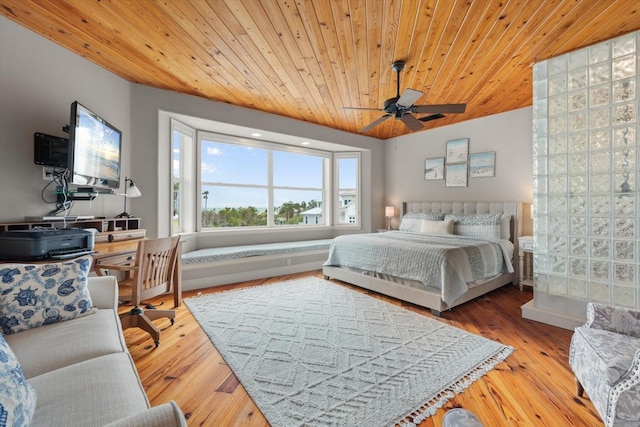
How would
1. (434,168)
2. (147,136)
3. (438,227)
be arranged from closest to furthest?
1. (147,136)
2. (438,227)
3. (434,168)

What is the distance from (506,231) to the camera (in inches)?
160

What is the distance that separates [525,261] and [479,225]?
0.73m

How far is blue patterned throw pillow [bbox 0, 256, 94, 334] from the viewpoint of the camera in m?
1.46

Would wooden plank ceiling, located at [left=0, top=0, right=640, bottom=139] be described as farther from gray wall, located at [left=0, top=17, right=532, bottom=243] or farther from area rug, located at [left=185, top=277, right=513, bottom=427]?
area rug, located at [left=185, top=277, right=513, bottom=427]

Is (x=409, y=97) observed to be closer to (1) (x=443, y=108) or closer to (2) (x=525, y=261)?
(1) (x=443, y=108)

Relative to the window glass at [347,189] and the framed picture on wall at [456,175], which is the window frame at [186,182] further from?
the framed picture on wall at [456,175]

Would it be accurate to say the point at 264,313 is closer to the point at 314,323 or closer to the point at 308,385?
the point at 314,323

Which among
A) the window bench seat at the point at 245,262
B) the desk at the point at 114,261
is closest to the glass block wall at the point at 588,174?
the window bench seat at the point at 245,262

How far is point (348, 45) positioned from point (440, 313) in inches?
107

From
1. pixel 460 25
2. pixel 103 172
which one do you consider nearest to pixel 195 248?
pixel 103 172

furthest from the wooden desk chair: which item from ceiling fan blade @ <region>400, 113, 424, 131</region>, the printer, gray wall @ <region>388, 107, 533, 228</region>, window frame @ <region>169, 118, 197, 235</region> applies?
gray wall @ <region>388, 107, 533, 228</region>

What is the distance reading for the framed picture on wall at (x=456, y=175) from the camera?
489 cm

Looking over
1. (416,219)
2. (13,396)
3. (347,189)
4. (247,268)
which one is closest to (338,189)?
(347,189)

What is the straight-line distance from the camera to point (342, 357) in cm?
207
